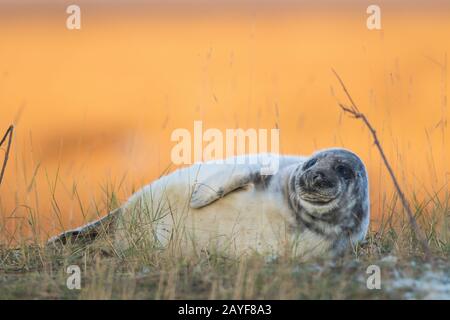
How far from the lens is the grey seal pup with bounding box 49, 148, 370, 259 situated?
248 inches

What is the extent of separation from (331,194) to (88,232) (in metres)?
1.80

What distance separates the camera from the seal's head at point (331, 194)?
251 inches

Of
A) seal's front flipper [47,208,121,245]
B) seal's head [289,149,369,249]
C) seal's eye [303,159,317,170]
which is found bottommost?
seal's front flipper [47,208,121,245]

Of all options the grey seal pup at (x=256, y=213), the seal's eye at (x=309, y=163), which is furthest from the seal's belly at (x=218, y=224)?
the seal's eye at (x=309, y=163)

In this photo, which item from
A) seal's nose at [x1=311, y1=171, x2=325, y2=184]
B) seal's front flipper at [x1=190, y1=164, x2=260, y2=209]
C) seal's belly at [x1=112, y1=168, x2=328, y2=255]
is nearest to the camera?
seal's belly at [x1=112, y1=168, x2=328, y2=255]

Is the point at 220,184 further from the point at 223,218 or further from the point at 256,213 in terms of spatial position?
the point at 256,213

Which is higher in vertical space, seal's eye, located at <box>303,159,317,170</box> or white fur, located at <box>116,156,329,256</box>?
seal's eye, located at <box>303,159,317,170</box>

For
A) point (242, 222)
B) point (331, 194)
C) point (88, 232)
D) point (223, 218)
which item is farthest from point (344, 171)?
point (88, 232)

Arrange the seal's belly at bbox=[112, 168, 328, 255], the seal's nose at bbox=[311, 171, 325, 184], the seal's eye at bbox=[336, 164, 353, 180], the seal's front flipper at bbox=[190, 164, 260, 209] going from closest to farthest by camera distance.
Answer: the seal's belly at bbox=[112, 168, 328, 255] → the seal's nose at bbox=[311, 171, 325, 184] → the seal's eye at bbox=[336, 164, 353, 180] → the seal's front flipper at bbox=[190, 164, 260, 209]

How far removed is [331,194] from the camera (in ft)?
20.9

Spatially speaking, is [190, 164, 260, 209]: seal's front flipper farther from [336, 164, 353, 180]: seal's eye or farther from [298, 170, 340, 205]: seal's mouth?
[336, 164, 353, 180]: seal's eye

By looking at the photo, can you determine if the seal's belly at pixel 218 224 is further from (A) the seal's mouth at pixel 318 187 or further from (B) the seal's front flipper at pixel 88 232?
(A) the seal's mouth at pixel 318 187

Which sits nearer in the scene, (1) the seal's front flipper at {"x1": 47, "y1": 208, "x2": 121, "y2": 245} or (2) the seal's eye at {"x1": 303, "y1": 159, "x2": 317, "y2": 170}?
(2) the seal's eye at {"x1": 303, "y1": 159, "x2": 317, "y2": 170}

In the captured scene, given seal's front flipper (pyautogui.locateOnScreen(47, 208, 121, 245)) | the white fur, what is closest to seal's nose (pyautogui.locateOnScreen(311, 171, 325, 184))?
the white fur
